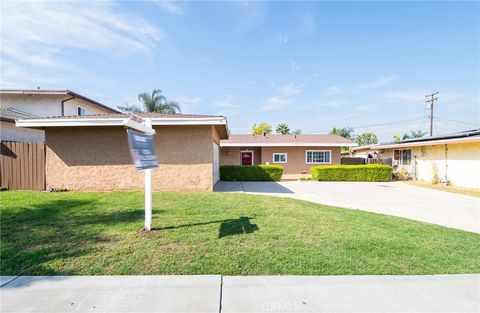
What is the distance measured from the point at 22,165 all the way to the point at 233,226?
9.77 meters

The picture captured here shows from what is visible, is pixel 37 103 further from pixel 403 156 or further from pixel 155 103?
pixel 403 156

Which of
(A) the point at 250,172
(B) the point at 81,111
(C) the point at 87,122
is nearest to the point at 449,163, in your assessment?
(A) the point at 250,172

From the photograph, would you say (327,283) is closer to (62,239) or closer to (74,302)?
(74,302)

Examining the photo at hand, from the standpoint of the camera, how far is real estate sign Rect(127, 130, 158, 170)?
4.75 metres

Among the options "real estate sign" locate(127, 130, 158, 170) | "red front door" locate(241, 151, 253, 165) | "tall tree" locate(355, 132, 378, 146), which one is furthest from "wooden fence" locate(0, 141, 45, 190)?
"tall tree" locate(355, 132, 378, 146)

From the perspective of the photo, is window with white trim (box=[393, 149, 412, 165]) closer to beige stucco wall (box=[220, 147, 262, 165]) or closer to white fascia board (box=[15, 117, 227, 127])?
beige stucco wall (box=[220, 147, 262, 165])

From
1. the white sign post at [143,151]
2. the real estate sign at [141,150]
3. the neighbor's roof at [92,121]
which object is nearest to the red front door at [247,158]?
the neighbor's roof at [92,121]

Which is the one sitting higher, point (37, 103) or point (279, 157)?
point (37, 103)

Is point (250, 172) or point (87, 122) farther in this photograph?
point (250, 172)

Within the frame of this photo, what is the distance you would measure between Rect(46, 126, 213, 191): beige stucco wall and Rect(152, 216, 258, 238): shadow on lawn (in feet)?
16.2

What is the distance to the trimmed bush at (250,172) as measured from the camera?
60.5ft

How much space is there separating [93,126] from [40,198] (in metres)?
3.22

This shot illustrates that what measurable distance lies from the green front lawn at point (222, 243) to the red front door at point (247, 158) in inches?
639

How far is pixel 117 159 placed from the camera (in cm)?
1109
